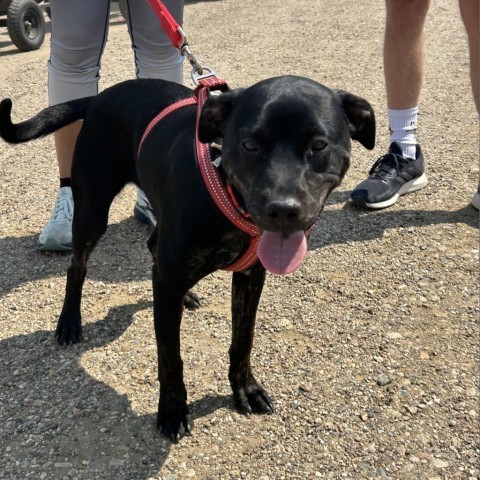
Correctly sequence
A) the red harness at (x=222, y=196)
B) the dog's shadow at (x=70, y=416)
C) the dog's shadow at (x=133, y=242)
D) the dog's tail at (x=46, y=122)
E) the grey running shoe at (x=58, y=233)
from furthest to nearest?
the grey running shoe at (x=58, y=233) → the dog's shadow at (x=133, y=242) → the dog's tail at (x=46, y=122) → the dog's shadow at (x=70, y=416) → the red harness at (x=222, y=196)

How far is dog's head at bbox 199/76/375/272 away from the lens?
1950mm

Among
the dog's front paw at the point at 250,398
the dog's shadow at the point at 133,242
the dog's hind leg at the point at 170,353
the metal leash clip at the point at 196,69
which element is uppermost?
the metal leash clip at the point at 196,69

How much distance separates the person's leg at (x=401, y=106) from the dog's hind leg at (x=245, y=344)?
5.84 feet

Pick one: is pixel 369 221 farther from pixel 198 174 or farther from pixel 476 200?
pixel 198 174

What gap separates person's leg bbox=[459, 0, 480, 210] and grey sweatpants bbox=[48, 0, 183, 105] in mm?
1806

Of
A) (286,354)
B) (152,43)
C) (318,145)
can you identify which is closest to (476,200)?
(286,354)

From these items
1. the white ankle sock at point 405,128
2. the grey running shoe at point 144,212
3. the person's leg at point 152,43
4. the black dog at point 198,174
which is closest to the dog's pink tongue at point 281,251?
the black dog at point 198,174

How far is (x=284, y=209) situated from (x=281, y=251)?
0.22 meters

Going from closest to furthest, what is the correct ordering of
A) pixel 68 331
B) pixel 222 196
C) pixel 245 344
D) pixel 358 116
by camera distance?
1. pixel 222 196
2. pixel 358 116
3. pixel 245 344
4. pixel 68 331

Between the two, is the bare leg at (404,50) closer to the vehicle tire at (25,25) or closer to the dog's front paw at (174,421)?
the dog's front paw at (174,421)

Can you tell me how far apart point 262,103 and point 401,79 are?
2.55m

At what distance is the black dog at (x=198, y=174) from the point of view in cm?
201

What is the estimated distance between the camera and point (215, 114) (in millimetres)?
2232

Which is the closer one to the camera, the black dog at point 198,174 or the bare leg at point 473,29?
the black dog at point 198,174
